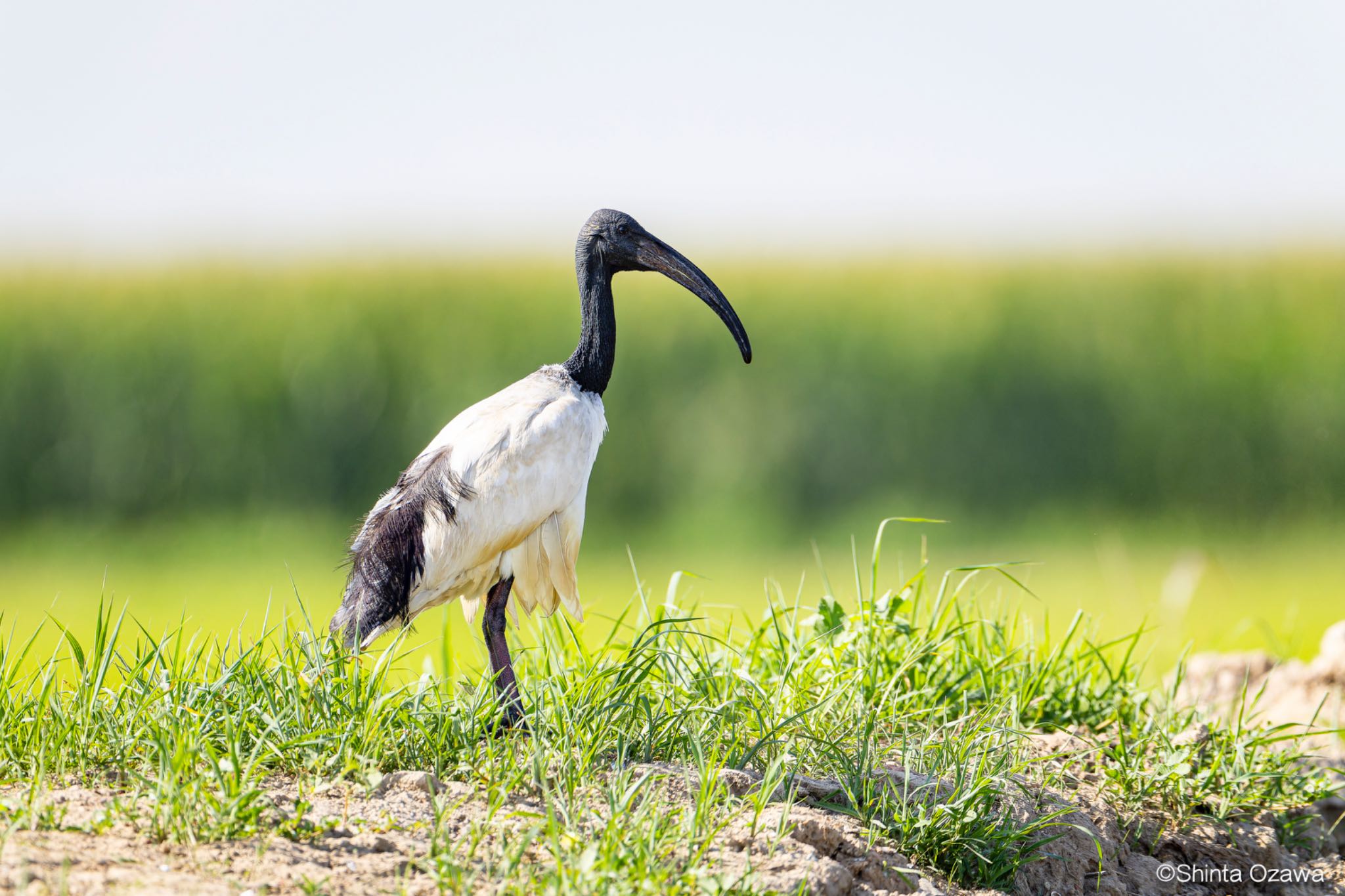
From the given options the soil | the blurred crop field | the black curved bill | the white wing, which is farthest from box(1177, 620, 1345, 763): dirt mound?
the blurred crop field

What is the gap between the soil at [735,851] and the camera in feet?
8.35

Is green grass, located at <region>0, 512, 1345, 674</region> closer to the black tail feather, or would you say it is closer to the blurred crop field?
the blurred crop field

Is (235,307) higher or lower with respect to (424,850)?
higher

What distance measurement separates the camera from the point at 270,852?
2.65 meters

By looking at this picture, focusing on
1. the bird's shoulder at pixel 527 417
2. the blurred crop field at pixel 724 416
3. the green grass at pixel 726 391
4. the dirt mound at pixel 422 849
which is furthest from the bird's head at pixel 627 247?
the green grass at pixel 726 391

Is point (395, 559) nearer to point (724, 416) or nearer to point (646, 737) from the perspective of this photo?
→ point (646, 737)

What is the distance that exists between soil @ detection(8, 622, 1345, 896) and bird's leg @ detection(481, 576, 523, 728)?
1.23 feet

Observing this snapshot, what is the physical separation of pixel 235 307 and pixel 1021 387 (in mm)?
7565

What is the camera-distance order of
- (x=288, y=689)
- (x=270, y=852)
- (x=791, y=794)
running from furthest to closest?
(x=288, y=689)
(x=791, y=794)
(x=270, y=852)

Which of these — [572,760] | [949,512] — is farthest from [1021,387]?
[572,760]

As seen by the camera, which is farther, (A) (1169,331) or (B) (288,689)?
(A) (1169,331)

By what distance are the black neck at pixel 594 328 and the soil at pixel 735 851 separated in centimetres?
136

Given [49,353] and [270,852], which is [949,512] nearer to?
[49,353]

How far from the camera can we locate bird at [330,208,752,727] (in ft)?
12.2
